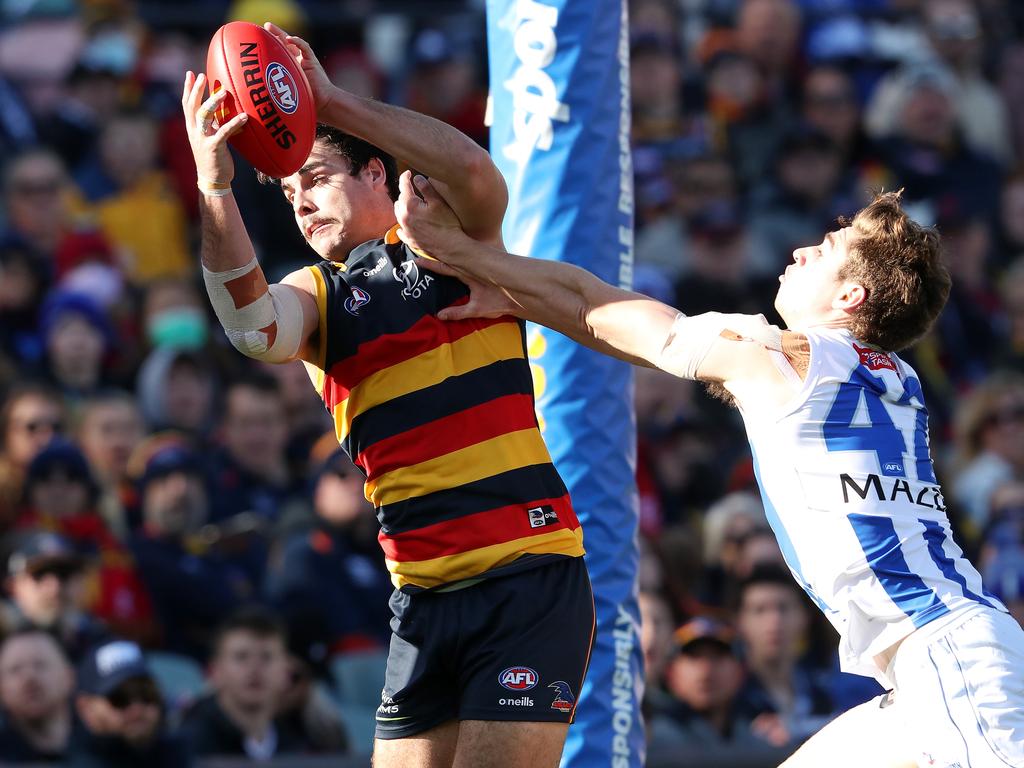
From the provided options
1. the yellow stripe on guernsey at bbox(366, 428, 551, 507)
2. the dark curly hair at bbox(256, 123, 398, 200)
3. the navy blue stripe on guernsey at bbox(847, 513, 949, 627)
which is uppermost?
the dark curly hair at bbox(256, 123, 398, 200)

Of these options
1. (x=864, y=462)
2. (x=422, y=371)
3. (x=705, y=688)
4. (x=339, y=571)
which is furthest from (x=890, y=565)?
(x=339, y=571)

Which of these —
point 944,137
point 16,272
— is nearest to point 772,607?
point 16,272

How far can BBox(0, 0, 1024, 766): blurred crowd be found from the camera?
676 cm

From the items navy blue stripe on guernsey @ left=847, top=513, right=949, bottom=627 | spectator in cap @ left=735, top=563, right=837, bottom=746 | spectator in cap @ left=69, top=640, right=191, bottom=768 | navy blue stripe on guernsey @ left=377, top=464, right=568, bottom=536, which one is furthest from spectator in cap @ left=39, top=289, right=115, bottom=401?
navy blue stripe on guernsey @ left=847, top=513, right=949, bottom=627

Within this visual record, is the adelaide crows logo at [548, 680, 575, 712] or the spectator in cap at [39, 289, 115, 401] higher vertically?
the spectator in cap at [39, 289, 115, 401]

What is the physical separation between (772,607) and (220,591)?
2518mm

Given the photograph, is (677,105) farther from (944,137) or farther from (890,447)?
(890,447)

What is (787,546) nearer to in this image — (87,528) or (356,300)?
(356,300)

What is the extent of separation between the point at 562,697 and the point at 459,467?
625 millimetres

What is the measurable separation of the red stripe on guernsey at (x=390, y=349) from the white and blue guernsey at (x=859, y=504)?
832 mm

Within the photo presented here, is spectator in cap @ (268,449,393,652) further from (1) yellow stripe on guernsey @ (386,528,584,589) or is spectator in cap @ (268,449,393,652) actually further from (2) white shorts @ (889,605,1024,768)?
(2) white shorts @ (889,605,1024,768)

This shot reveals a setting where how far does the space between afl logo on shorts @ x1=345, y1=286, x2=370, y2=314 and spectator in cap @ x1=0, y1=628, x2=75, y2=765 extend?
9.85 feet

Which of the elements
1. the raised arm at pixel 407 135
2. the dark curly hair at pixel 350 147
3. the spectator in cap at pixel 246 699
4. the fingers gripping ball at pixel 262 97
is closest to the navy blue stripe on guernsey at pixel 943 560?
the raised arm at pixel 407 135

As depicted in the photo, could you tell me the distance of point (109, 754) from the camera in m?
6.26
